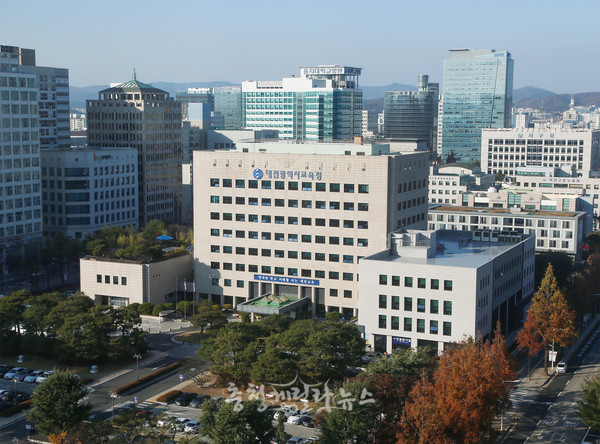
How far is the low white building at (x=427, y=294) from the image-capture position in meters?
65.0

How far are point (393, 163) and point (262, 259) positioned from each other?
17588 millimetres

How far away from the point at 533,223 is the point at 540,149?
7907 cm

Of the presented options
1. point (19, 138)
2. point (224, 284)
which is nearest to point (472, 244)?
point (224, 284)

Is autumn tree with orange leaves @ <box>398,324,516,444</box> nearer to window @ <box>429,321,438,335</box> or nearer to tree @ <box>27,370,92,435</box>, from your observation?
window @ <box>429,321,438,335</box>

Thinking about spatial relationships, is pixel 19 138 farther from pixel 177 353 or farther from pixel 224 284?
pixel 177 353

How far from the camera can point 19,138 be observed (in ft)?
345

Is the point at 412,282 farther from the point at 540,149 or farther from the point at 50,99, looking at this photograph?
the point at 540,149

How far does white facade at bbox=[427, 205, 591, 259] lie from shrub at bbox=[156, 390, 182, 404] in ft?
185

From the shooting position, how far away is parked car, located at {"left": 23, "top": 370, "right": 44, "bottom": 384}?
2392 inches

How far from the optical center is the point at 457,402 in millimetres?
44969

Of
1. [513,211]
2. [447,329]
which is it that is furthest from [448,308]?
[513,211]

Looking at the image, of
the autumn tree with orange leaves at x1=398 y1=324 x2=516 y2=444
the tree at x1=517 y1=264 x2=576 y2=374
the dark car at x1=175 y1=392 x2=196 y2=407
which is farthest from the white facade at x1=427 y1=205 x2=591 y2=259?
the dark car at x1=175 y1=392 x2=196 y2=407

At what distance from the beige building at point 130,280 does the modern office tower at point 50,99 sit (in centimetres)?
6436

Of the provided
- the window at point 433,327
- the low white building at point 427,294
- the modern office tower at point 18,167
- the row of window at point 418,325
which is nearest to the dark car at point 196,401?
the low white building at point 427,294
